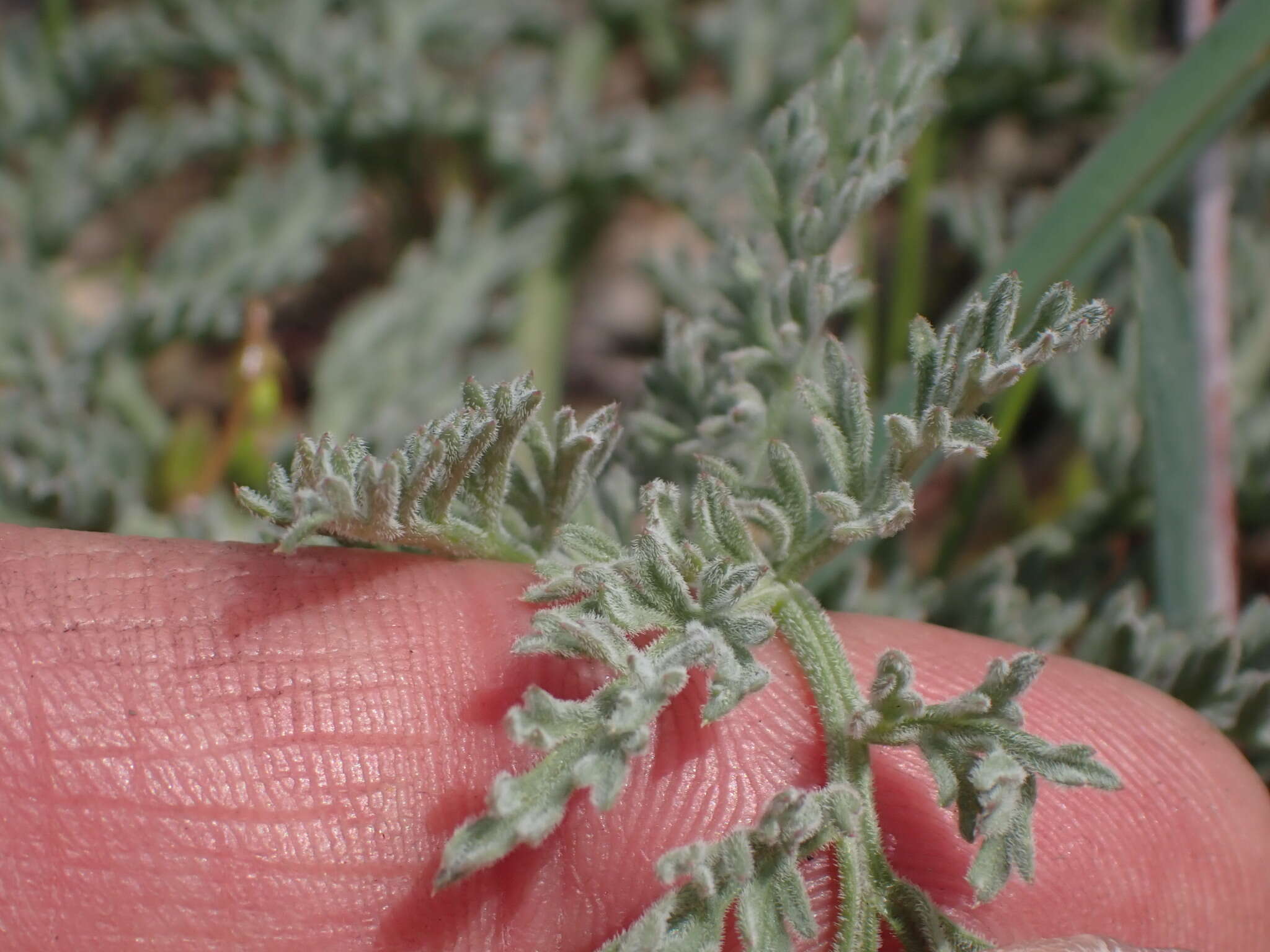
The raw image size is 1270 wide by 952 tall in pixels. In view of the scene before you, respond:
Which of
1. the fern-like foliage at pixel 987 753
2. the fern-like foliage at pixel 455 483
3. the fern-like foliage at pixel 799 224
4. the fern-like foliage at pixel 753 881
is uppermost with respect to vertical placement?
the fern-like foliage at pixel 799 224

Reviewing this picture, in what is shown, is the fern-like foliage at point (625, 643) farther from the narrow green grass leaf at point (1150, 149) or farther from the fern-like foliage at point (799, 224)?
the narrow green grass leaf at point (1150, 149)

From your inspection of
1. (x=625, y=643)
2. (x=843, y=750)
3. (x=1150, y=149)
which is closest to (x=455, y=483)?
(x=625, y=643)

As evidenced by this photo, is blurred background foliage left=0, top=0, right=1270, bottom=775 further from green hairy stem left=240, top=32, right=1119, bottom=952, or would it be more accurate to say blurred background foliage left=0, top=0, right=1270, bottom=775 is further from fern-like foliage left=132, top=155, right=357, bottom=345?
green hairy stem left=240, top=32, right=1119, bottom=952

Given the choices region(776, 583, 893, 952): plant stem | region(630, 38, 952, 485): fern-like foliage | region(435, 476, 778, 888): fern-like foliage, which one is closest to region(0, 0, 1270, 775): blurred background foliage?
region(630, 38, 952, 485): fern-like foliage

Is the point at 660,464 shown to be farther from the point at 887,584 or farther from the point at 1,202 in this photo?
the point at 1,202

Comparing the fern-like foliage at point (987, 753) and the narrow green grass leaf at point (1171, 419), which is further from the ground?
the narrow green grass leaf at point (1171, 419)

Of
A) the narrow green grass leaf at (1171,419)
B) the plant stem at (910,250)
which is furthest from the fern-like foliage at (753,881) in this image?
the plant stem at (910,250)

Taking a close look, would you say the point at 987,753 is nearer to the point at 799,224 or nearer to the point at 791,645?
the point at 791,645
